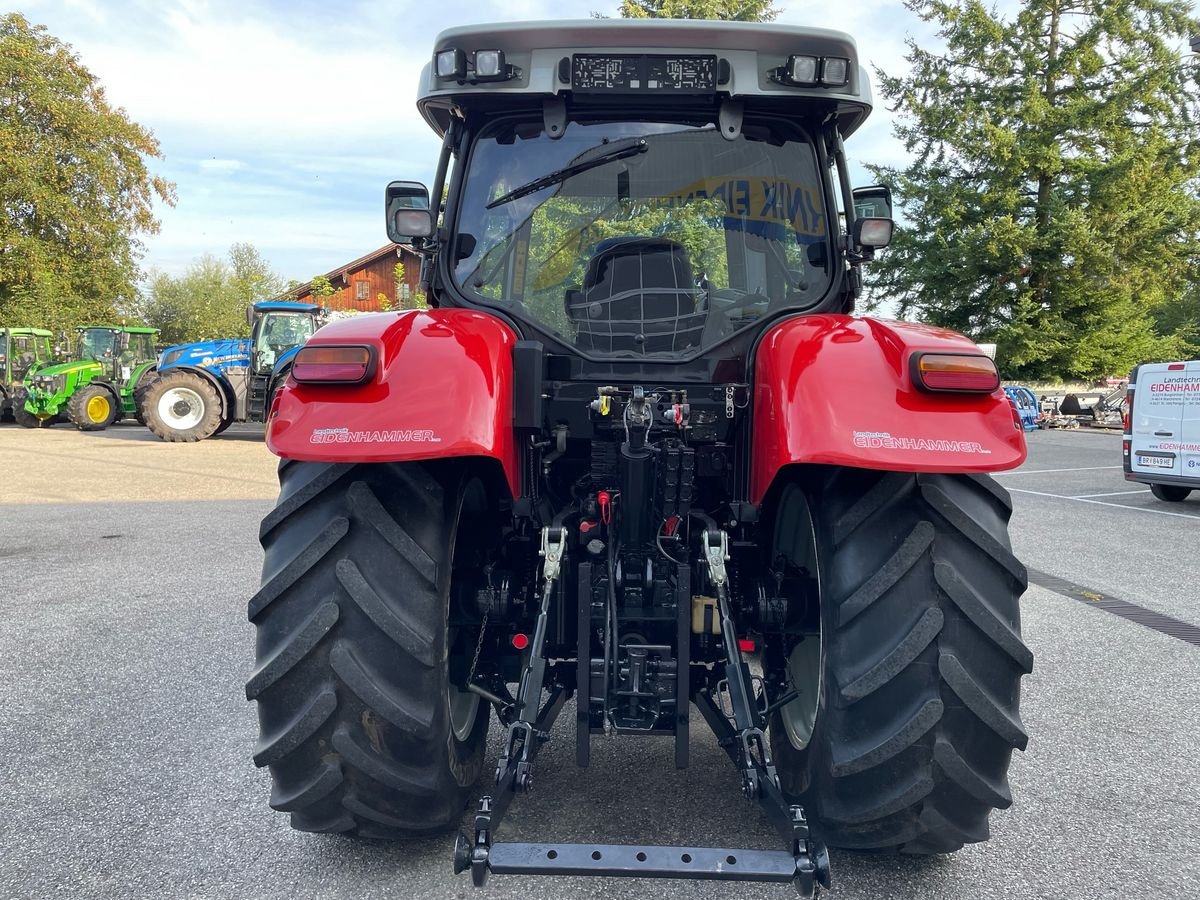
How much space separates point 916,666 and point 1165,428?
34.5 feet

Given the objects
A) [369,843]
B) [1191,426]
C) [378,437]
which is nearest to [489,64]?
[378,437]

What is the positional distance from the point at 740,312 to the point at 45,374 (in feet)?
79.3

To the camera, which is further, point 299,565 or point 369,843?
point 369,843

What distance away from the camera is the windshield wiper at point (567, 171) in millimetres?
2939

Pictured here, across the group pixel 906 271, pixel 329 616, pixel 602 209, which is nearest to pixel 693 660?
pixel 329 616

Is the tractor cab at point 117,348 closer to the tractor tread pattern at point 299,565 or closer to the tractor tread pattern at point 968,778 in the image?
the tractor tread pattern at point 299,565

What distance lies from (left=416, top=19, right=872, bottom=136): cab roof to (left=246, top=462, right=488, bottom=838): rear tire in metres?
1.32

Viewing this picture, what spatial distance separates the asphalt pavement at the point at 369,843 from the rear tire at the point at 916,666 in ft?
1.24

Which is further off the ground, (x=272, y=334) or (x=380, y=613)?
(x=272, y=334)

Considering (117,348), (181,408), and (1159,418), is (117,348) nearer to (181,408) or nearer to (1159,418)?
(181,408)

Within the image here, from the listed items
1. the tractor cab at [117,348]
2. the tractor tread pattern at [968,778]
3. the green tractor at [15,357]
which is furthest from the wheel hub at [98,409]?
the tractor tread pattern at [968,778]

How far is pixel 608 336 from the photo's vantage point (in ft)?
9.76

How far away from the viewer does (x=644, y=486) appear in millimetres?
2514

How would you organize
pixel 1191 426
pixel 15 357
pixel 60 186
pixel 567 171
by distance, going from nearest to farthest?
1. pixel 567 171
2. pixel 1191 426
3. pixel 15 357
4. pixel 60 186
